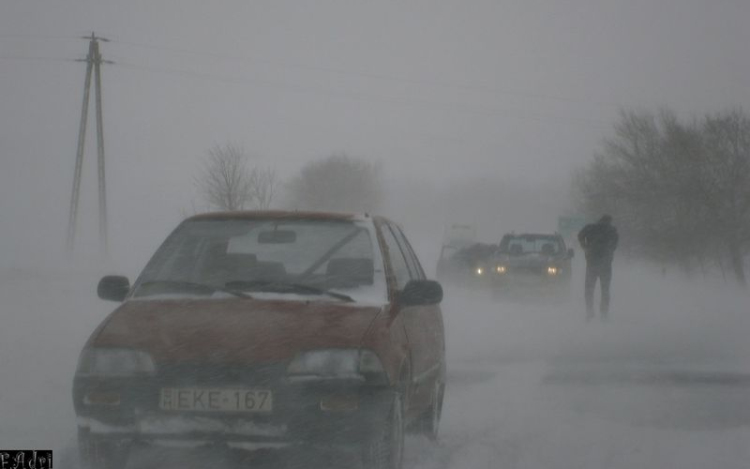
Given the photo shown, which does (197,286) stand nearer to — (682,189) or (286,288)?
(286,288)

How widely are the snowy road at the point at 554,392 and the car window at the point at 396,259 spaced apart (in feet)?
3.77

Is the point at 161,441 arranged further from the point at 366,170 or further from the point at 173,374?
the point at 366,170

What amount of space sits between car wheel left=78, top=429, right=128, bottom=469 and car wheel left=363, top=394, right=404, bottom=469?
51.1 inches

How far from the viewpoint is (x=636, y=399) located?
32.9 feet

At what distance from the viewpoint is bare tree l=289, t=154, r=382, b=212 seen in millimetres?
75375

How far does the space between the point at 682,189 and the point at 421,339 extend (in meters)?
49.2

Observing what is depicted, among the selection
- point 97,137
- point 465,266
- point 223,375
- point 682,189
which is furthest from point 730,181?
point 223,375

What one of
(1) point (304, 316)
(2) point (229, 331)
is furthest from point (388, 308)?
(2) point (229, 331)

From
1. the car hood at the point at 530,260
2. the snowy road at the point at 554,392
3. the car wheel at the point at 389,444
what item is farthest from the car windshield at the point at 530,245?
the car wheel at the point at 389,444

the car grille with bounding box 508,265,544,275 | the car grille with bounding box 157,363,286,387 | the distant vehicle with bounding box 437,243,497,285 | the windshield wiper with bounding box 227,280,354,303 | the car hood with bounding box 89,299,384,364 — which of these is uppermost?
the windshield wiper with bounding box 227,280,354,303

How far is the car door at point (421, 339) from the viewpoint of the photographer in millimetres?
6726

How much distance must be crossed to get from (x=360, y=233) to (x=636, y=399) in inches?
164

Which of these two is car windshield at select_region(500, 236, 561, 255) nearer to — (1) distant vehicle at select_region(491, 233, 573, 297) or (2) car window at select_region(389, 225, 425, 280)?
(1) distant vehicle at select_region(491, 233, 573, 297)

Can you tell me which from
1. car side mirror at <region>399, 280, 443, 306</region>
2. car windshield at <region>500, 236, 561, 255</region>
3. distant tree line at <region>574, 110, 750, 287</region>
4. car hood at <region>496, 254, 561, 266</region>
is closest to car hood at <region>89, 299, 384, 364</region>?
car side mirror at <region>399, 280, 443, 306</region>
